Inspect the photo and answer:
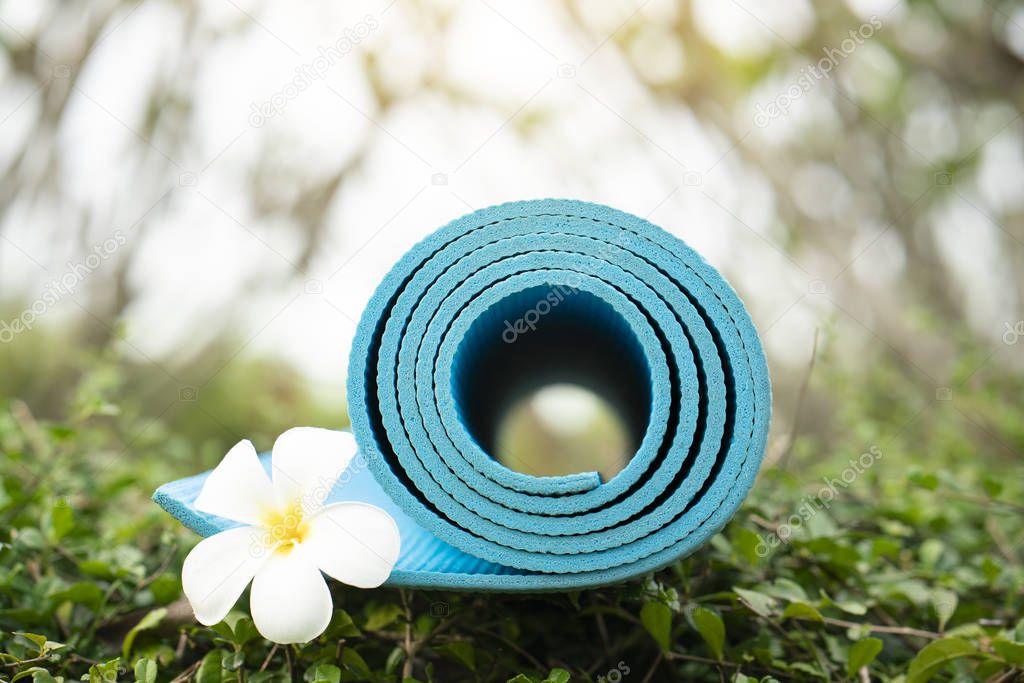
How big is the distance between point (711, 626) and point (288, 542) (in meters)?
0.53

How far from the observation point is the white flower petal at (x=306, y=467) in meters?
0.97

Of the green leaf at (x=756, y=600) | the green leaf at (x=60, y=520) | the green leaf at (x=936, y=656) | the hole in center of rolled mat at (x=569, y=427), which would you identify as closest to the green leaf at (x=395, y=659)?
the hole in center of rolled mat at (x=569, y=427)

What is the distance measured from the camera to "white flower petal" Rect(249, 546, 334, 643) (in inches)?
34.5

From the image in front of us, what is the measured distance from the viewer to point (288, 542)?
0.96 meters

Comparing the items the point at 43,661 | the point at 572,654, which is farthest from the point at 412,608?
the point at 43,661

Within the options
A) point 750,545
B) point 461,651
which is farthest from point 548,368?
point 461,651

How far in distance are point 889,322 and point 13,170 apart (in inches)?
167

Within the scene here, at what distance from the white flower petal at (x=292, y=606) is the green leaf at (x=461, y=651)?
19 centimetres

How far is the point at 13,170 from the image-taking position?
153 inches

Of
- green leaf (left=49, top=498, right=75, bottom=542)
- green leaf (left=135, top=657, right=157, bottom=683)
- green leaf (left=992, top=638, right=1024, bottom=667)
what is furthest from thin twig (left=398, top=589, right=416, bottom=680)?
green leaf (left=992, top=638, right=1024, bottom=667)

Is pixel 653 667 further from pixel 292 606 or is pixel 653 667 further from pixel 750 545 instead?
pixel 292 606

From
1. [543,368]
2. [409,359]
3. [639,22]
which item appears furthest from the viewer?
[639,22]

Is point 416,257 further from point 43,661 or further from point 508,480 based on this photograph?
point 43,661

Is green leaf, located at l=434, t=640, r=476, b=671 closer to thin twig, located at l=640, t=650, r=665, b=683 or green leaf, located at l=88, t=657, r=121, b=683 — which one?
thin twig, located at l=640, t=650, r=665, b=683
